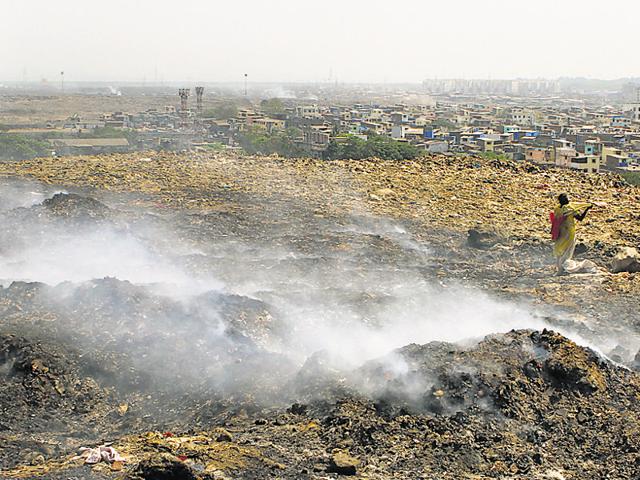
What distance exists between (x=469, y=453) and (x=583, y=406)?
1047 millimetres

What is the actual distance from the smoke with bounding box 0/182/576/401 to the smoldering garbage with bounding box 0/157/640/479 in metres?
0.03

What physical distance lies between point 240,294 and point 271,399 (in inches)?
112

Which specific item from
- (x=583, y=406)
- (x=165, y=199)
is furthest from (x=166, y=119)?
(x=583, y=406)

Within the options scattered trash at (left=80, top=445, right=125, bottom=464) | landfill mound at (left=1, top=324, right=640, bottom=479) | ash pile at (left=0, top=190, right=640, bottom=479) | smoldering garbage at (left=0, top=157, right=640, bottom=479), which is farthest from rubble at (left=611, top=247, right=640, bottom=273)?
scattered trash at (left=80, top=445, right=125, bottom=464)

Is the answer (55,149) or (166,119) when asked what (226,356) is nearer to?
(55,149)

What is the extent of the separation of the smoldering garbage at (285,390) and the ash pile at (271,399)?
0.04 ft

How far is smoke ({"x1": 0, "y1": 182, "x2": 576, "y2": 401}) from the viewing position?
5781mm

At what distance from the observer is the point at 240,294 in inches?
305

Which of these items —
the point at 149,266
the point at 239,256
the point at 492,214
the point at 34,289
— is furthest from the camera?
the point at 492,214

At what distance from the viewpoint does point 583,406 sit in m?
4.70

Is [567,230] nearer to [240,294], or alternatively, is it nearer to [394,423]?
[240,294]

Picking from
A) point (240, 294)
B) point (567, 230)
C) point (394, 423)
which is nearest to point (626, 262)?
point (567, 230)

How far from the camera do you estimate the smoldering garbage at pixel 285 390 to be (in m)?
4.11

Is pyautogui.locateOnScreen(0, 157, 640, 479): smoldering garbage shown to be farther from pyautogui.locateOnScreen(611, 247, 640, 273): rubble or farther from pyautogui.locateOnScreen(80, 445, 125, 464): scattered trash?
pyautogui.locateOnScreen(611, 247, 640, 273): rubble
